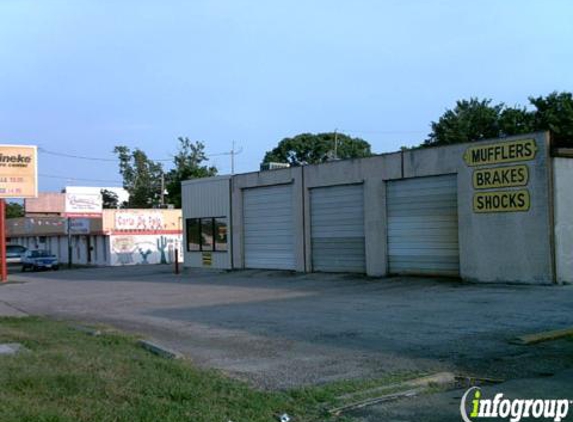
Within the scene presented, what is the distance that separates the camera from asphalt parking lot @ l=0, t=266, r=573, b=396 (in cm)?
941

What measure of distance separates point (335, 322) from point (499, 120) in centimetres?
4941

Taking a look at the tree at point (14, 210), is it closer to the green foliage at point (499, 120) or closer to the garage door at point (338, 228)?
the green foliage at point (499, 120)

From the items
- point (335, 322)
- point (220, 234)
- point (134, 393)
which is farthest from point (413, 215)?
point (134, 393)

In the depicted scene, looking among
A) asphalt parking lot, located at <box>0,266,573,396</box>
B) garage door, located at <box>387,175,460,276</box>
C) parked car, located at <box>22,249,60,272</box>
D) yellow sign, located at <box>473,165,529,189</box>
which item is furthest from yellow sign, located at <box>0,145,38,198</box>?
yellow sign, located at <box>473,165,529,189</box>

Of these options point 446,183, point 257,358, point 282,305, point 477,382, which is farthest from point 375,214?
point 477,382

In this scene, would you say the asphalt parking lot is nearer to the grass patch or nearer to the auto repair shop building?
the grass patch

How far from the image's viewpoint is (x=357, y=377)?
864cm

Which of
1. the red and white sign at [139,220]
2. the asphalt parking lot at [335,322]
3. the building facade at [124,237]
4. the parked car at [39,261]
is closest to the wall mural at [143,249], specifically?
the building facade at [124,237]

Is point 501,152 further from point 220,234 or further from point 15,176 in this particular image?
point 15,176

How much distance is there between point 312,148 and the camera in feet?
289

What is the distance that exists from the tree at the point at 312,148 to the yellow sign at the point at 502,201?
2526 inches

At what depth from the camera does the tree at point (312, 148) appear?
8769cm

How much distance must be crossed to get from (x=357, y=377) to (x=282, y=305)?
9.54 meters

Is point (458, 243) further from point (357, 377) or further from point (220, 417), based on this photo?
point (220, 417)
